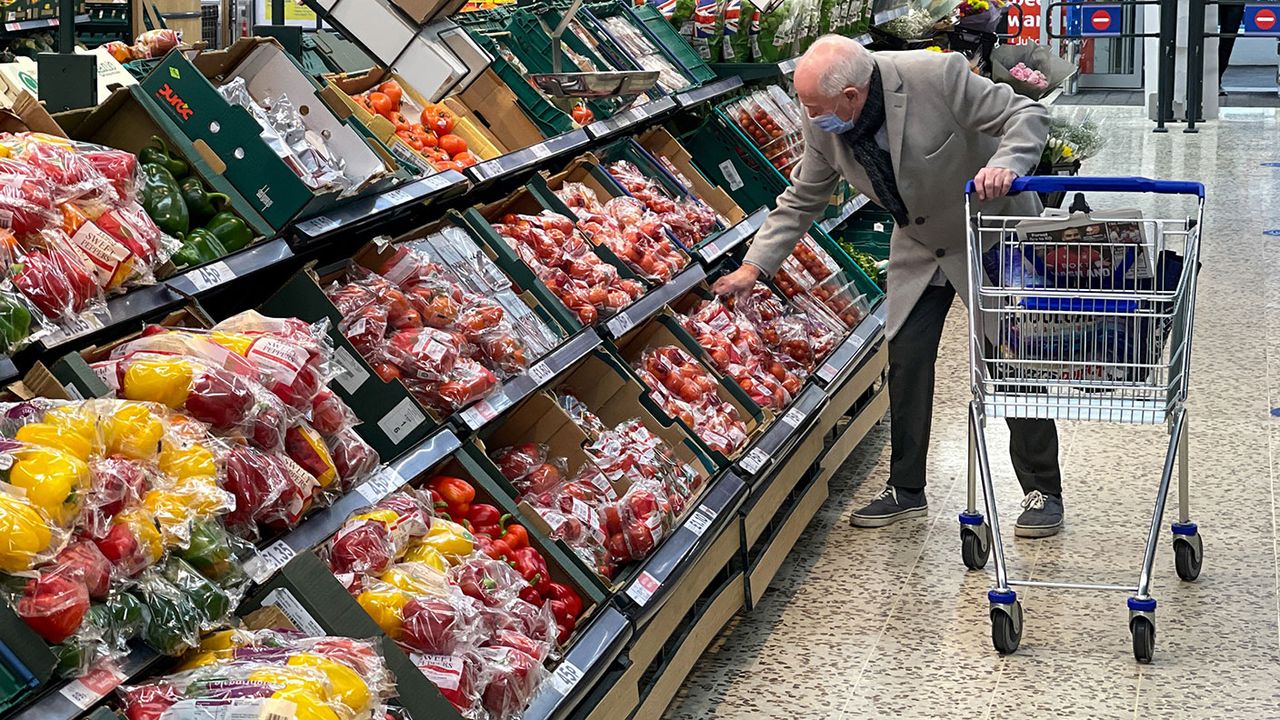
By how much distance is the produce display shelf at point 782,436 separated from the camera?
4035 mm

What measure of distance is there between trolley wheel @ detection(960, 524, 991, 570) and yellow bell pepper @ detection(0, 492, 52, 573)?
9.83 ft

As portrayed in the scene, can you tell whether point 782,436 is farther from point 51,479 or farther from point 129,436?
point 51,479

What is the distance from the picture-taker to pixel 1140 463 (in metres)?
5.31

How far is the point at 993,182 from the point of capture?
Answer: 12.6ft

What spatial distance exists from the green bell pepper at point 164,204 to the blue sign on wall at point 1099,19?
14.3 m

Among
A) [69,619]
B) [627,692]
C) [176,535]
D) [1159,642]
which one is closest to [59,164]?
[176,535]

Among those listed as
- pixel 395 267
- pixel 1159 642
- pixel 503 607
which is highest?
pixel 395 267

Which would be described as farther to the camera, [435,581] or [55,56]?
[55,56]

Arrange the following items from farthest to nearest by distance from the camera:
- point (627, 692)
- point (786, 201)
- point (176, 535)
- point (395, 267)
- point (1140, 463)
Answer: point (1140, 463), point (786, 201), point (395, 267), point (627, 692), point (176, 535)

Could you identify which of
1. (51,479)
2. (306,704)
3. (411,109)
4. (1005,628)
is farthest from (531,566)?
(411,109)

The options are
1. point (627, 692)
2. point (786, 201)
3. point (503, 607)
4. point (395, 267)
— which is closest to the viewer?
point (503, 607)

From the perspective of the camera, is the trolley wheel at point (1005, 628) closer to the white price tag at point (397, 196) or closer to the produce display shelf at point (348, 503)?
the produce display shelf at point (348, 503)

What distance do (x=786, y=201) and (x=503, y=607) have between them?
7.18 feet

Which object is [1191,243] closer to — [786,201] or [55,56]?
[786,201]
